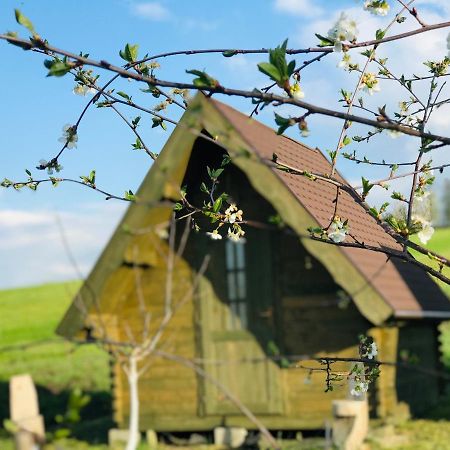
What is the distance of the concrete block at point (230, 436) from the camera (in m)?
9.84

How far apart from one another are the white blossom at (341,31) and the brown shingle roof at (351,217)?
14.9 ft

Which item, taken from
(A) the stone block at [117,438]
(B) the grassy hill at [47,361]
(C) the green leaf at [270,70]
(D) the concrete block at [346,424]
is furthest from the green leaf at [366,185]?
(A) the stone block at [117,438]

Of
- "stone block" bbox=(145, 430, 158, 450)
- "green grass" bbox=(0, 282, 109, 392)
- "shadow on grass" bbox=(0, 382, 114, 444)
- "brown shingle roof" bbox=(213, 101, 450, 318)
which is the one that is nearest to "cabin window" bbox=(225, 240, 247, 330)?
"brown shingle roof" bbox=(213, 101, 450, 318)

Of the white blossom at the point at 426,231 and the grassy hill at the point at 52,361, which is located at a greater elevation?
the white blossom at the point at 426,231

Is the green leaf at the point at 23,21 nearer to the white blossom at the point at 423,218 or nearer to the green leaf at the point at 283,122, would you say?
the green leaf at the point at 283,122

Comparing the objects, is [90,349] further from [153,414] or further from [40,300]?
[40,300]

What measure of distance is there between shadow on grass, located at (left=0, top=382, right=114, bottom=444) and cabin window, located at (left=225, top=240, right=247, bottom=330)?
2772 millimetres

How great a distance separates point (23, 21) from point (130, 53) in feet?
2.40

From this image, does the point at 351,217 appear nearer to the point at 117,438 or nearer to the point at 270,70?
the point at 117,438

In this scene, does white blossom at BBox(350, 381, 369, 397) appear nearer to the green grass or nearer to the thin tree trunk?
the green grass

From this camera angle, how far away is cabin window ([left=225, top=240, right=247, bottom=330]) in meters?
10.0

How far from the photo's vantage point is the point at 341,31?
2.21m

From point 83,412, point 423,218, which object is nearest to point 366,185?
point 423,218

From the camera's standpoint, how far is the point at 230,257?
397 inches
